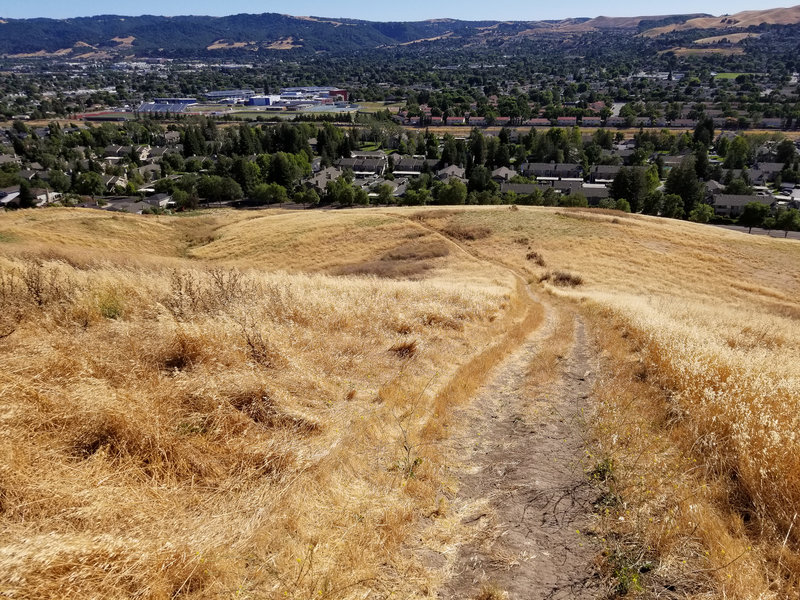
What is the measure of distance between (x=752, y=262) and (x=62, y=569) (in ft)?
Result: 137

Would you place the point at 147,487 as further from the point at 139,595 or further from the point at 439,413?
the point at 439,413

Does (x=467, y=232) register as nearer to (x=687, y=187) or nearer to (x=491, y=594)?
(x=491, y=594)

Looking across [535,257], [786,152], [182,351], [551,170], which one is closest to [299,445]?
[182,351]

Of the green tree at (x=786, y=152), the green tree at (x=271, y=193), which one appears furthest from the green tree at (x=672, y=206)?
the green tree at (x=271, y=193)

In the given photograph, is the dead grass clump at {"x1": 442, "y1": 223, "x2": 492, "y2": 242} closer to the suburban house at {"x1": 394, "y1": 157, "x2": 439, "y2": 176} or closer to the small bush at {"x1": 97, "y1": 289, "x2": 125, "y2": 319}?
the small bush at {"x1": 97, "y1": 289, "x2": 125, "y2": 319}

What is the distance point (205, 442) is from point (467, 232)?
35006 mm

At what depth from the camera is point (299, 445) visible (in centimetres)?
556

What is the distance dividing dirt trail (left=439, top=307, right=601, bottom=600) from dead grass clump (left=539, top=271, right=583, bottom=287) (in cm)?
2059

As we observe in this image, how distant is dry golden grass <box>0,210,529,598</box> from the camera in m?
3.67

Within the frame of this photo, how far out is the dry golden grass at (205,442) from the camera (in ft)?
12.0

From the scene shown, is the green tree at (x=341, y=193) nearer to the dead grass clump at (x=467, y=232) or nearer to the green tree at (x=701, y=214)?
the dead grass clump at (x=467, y=232)

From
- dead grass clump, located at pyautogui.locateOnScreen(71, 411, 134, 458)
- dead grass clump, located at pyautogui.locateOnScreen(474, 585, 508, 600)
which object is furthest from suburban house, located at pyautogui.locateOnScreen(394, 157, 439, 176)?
dead grass clump, located at pyautogui.locateOnScreen(474, 585, 508, 600)

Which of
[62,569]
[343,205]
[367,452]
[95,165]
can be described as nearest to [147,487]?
[62,569]

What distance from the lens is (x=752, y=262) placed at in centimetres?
3309
